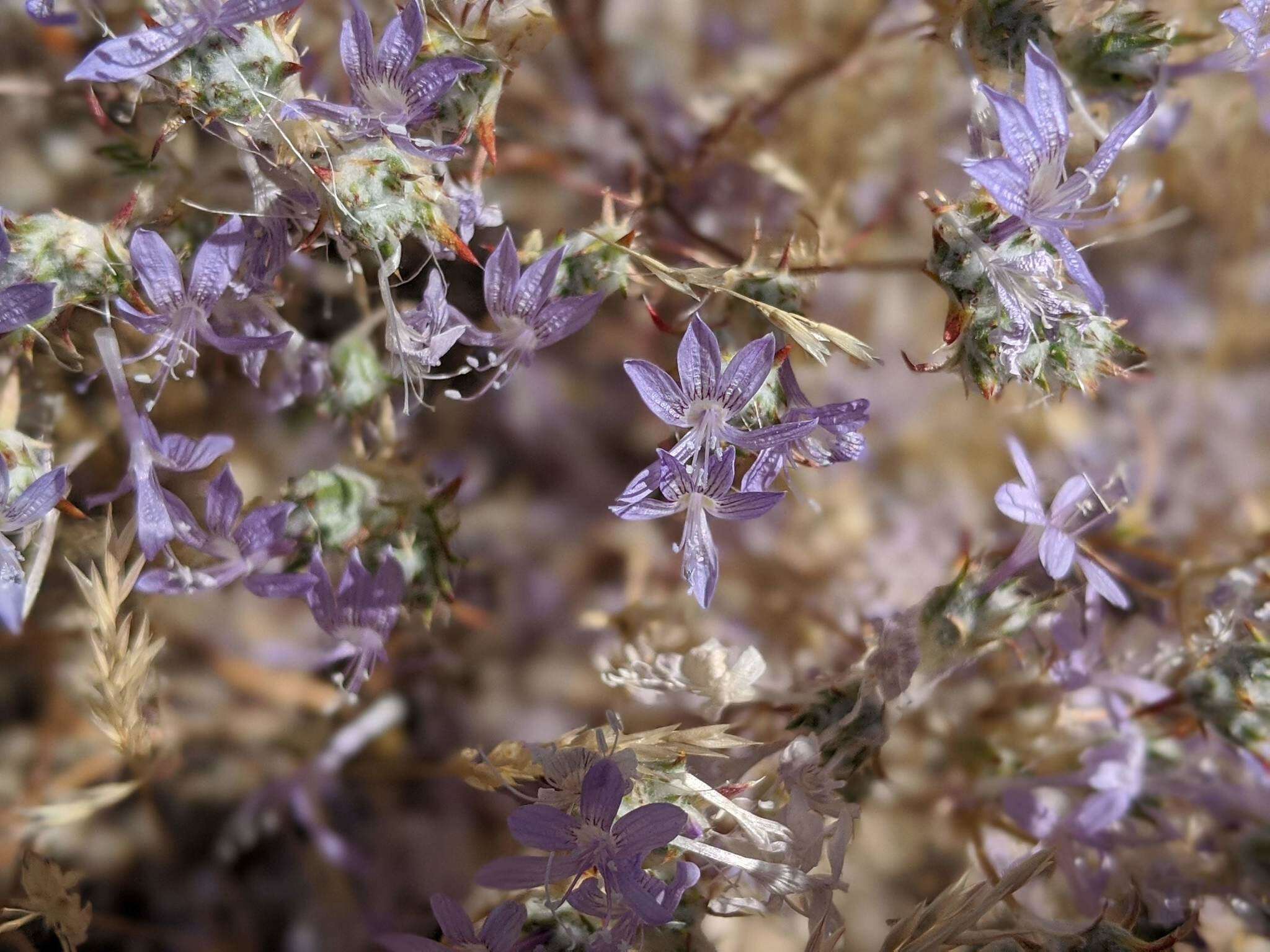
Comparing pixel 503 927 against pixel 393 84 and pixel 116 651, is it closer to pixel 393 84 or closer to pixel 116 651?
pixel 116 651

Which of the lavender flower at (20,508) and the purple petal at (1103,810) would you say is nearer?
the lavender flower at (20,508)

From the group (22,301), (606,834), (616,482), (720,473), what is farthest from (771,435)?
(616,482)

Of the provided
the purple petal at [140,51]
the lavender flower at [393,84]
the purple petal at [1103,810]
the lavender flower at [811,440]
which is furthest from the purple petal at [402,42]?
the purple petal at [1103,810]

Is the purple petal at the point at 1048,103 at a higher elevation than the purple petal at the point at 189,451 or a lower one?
higher

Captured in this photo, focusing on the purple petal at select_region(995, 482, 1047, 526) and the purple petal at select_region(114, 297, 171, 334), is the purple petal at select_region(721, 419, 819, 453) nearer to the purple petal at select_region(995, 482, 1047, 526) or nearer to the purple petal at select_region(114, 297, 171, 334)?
the purple petal at select_region(995, 482, 1047, 526)

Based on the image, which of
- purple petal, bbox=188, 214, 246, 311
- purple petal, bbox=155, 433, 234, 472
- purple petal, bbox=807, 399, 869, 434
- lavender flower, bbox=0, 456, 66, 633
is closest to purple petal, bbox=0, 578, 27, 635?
lavender flower, bbox=0, 456, 66, 633

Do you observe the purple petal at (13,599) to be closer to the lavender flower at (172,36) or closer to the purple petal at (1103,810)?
the lavender flower at (172,36)

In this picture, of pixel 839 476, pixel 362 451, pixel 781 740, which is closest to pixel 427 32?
pixel 362 451
